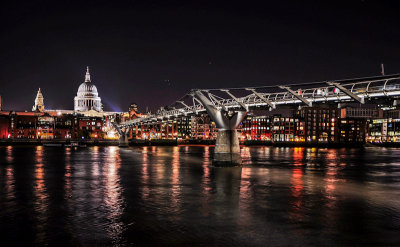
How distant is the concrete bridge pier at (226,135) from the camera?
50.3 metres

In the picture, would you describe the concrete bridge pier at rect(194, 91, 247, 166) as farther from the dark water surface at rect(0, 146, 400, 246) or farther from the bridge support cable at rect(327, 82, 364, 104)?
the bridge support cable at rect(327, 82, 364, 104)

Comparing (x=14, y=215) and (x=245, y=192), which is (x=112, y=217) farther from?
(x=245, y=192)

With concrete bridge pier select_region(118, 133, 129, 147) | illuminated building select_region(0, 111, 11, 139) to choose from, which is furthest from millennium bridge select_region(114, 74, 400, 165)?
illuminated building select_region(0, 111, 11, 139)

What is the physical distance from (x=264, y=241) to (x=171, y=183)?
21.4m

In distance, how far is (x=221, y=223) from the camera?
2189 centimetres

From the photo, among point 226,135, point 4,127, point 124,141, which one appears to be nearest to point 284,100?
point 226,135

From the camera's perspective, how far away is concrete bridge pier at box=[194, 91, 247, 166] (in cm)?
5028

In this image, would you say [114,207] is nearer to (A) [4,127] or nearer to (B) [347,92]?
(B) [347,92]

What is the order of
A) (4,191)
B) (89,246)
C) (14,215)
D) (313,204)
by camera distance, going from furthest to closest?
(4,191) → (313,204) → (14,215) → (89,246)

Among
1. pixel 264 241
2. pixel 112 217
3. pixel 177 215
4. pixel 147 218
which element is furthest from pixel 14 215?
pixel 264 241

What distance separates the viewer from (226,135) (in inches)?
1987

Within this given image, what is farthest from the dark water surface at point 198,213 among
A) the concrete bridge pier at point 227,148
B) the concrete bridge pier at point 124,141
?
the concrete bridge pier at point 124,141

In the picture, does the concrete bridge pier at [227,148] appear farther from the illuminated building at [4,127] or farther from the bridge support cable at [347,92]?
the illuminated building at [4,127]

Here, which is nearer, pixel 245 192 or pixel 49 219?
pixel 49 219
